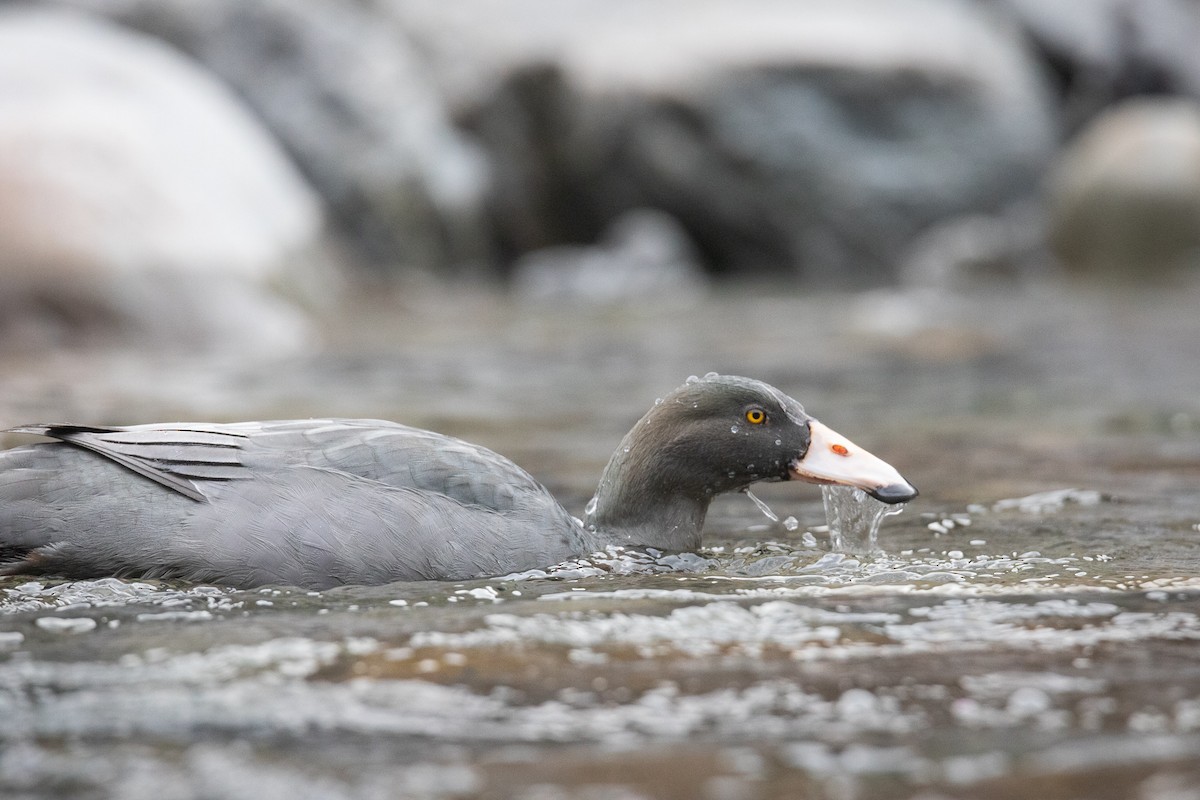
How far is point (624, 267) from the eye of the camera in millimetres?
19094

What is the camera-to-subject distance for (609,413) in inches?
305

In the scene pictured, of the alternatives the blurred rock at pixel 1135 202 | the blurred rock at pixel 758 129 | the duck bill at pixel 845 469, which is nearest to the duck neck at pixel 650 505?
the duck bill at pixel 845 469

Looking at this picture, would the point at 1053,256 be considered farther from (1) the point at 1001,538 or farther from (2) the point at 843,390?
(1) the point at 1001,538

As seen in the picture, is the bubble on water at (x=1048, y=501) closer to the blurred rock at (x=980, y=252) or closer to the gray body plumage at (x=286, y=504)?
the gray body plumage at (x=286, y=504)

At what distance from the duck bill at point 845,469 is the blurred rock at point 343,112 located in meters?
14.3

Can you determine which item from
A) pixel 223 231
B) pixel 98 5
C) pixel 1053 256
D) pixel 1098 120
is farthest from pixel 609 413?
pixel 1098 120

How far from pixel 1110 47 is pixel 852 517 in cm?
2076

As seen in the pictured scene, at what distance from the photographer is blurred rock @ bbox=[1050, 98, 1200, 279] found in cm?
1934

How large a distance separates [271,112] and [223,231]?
7.18 m

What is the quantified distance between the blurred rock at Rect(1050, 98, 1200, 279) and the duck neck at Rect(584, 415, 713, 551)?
616 inches

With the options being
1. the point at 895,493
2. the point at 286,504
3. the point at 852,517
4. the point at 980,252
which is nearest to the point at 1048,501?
the point at 852,517

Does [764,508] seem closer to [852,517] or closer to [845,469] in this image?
[852,517]

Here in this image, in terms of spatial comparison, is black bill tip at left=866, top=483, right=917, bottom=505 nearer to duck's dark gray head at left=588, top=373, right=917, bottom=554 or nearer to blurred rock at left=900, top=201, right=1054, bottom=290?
duck's dark gray head at left=588, top=373, right=917, bottom=554

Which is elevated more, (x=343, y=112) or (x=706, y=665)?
(x=343, y=112)
